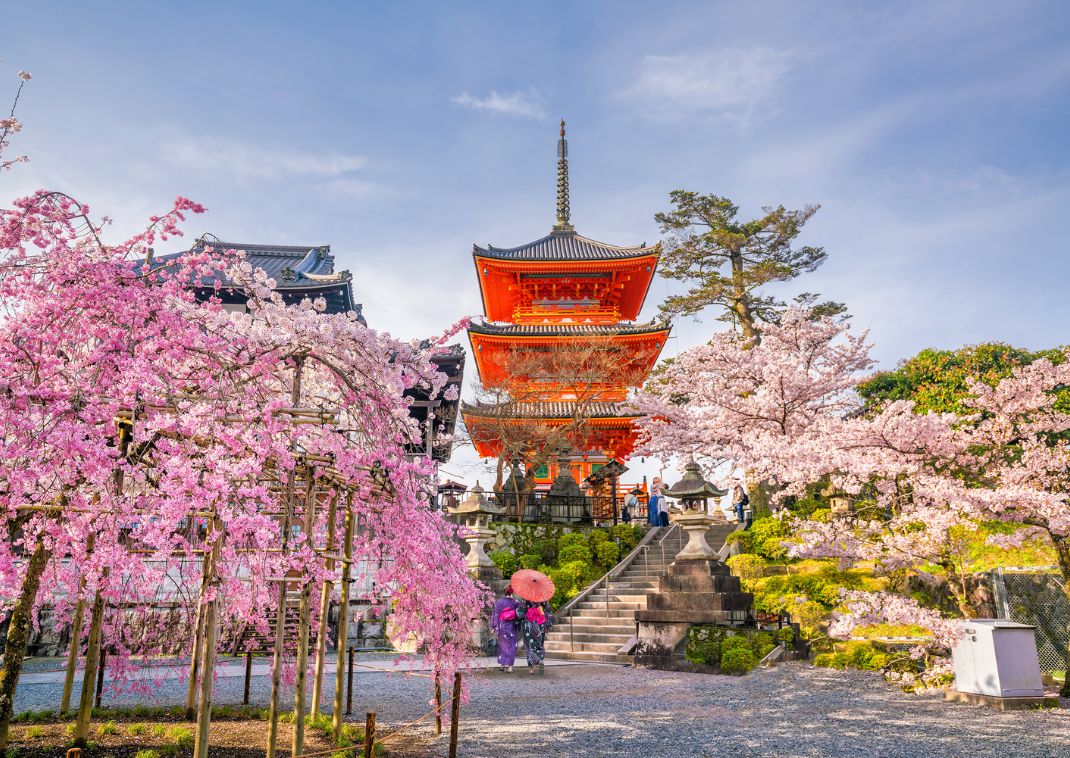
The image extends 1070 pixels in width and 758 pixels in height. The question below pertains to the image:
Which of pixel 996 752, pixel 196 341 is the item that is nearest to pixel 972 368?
pixel 996 752

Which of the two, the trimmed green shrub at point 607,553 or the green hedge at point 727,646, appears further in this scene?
the trimmed green shrub at point 607,553

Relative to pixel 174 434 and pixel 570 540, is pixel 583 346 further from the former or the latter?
pixel 174 434

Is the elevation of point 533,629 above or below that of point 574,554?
below

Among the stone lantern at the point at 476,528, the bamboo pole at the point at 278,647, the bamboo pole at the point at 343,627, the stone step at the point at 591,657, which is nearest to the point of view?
the bamboo pole at the point at 278,647

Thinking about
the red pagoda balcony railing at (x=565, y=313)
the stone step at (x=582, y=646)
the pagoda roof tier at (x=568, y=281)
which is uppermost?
the pagoda roof tier at (x=568, y=281)

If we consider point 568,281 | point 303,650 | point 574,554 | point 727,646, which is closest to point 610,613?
point 574,554

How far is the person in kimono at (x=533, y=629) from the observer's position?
11.7 m

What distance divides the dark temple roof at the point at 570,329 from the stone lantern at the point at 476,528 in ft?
31.8

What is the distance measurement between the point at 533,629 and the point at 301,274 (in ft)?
68.5

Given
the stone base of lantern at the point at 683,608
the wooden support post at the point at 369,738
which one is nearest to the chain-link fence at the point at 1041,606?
the stone base of lantern at the point at 683,608

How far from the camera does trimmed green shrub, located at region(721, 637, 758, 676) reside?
37.9ft

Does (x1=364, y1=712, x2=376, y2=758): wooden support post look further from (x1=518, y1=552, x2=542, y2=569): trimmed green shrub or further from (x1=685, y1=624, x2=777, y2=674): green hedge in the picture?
(x1=518, y1=552, x2=542, y2=569): trimmed green shrub

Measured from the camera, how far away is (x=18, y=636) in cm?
538

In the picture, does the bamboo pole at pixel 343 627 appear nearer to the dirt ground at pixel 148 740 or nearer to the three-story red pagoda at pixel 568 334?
the dirt ground at pixel 148 740
